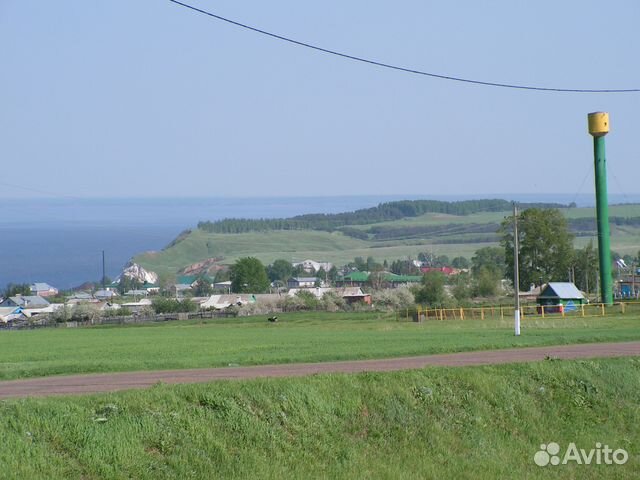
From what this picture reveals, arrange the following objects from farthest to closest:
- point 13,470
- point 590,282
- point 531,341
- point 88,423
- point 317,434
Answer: point 590,282, point 531,341, point 317,434, point 88,423, point 13,470

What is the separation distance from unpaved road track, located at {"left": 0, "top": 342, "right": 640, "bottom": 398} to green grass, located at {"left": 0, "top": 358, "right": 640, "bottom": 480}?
114 inches

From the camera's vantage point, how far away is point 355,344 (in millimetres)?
38531

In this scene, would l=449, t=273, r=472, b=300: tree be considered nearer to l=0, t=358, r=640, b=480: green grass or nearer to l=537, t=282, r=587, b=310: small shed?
l=537, t=282, r=587, b=310: small shed

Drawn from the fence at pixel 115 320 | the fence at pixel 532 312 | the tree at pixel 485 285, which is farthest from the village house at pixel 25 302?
the fence at pixel 532 312

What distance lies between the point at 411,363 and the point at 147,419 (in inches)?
454

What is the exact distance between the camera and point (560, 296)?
8331cm

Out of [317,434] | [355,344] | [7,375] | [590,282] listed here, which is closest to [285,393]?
[317,434]

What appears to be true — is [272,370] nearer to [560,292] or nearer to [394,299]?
[560,292]

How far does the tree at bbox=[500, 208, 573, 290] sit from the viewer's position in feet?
364

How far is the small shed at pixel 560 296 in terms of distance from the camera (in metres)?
82.4

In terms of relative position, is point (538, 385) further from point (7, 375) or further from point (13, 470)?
point (7, 375)

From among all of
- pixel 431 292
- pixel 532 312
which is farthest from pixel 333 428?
pixel 431 292

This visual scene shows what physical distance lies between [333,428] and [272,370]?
7183mm

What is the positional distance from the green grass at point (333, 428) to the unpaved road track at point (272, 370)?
2902 mm
